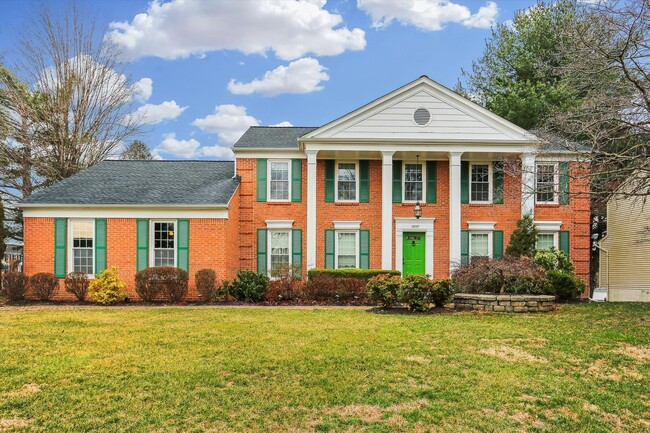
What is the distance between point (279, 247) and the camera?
19.1 metres

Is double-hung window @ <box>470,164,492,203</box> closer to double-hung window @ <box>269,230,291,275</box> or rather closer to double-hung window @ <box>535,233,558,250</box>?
double-hung window @ <box>535,233,558,250</box>

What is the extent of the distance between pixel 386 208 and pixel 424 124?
11.8 feet

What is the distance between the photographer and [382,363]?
23.1 feet

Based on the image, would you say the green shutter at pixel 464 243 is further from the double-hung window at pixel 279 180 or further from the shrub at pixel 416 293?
the shrub at pixel 416 293

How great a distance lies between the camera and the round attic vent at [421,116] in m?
18.5

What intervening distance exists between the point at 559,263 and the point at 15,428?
17157mm

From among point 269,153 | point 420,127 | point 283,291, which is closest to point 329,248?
point 283,291

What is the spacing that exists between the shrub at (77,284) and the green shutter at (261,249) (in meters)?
6.19

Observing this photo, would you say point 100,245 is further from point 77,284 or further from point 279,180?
point 279,180

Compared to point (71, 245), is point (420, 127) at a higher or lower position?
higher

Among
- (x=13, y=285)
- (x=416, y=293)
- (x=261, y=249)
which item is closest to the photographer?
(x=416, y=293)

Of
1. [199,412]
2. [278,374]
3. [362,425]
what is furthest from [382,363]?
[199,412]

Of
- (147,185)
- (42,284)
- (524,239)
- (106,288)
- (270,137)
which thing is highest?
(270,137)

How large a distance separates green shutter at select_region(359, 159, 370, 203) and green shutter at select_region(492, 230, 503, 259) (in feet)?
17.5
